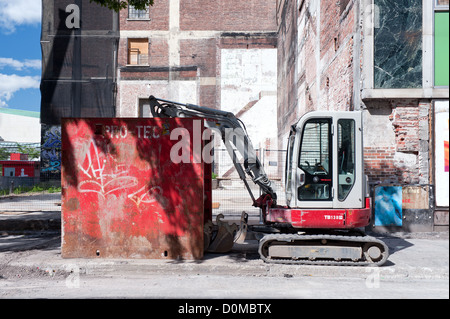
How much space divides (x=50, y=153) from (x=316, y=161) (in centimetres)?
2126

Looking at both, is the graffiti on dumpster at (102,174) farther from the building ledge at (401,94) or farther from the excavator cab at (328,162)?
the building ledge at (401,94)

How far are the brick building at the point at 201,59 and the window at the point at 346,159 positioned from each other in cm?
1989

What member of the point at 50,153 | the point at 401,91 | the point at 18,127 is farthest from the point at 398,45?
the point at 18,127

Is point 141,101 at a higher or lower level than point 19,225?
higher

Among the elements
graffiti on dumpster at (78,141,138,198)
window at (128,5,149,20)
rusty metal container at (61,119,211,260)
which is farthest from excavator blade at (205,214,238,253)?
window at (128,5,149,20)

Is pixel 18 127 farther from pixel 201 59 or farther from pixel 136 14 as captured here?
pixel 201 59

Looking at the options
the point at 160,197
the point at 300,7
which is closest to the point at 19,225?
the point at 160,197

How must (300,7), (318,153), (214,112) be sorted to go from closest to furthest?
(318,153)
(214,112)
(300,7)

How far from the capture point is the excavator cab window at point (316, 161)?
19.9 ft

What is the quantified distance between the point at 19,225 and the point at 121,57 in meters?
18.8

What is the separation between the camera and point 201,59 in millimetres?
25875

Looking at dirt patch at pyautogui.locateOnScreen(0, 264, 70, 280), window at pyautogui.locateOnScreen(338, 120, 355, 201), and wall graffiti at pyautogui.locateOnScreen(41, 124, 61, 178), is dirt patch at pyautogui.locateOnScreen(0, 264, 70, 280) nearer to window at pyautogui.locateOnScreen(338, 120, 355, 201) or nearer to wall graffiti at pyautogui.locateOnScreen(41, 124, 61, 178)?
window at pyautogui.locateOnScreen(338, 120, 355, 201)

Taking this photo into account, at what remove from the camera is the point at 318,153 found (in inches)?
242
